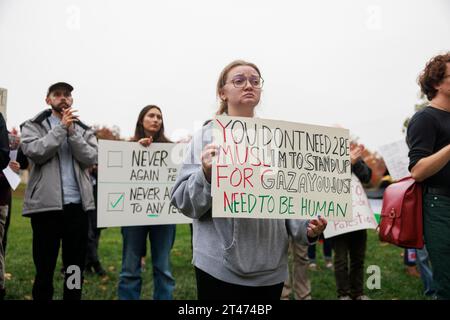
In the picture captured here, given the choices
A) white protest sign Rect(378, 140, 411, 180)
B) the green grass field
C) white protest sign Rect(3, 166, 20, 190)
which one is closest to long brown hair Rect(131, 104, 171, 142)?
white protest sign Rect(3, 166, 20, 190)

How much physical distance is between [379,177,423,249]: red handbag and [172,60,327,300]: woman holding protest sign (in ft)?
2.37

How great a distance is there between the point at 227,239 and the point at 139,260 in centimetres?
217

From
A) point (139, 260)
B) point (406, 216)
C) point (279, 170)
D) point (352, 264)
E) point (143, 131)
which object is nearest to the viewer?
point (279, 170)

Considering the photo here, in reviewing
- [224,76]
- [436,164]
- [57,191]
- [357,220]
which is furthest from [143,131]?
[436,164]

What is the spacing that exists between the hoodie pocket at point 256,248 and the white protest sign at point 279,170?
8 cm

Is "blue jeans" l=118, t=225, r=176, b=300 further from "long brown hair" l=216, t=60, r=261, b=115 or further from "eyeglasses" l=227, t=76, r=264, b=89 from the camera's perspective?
"eyeglasses" l=227, t=76, r=264, b=89

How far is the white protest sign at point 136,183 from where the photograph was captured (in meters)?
4.11

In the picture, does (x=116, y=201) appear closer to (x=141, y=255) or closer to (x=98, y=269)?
(x=141, y=255)

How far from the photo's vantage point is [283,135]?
240cm

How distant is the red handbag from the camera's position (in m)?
2.73

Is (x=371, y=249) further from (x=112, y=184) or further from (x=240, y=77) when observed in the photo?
(x=240, y=77)

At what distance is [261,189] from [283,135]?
1.05 ft

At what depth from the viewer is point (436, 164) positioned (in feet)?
8.41
